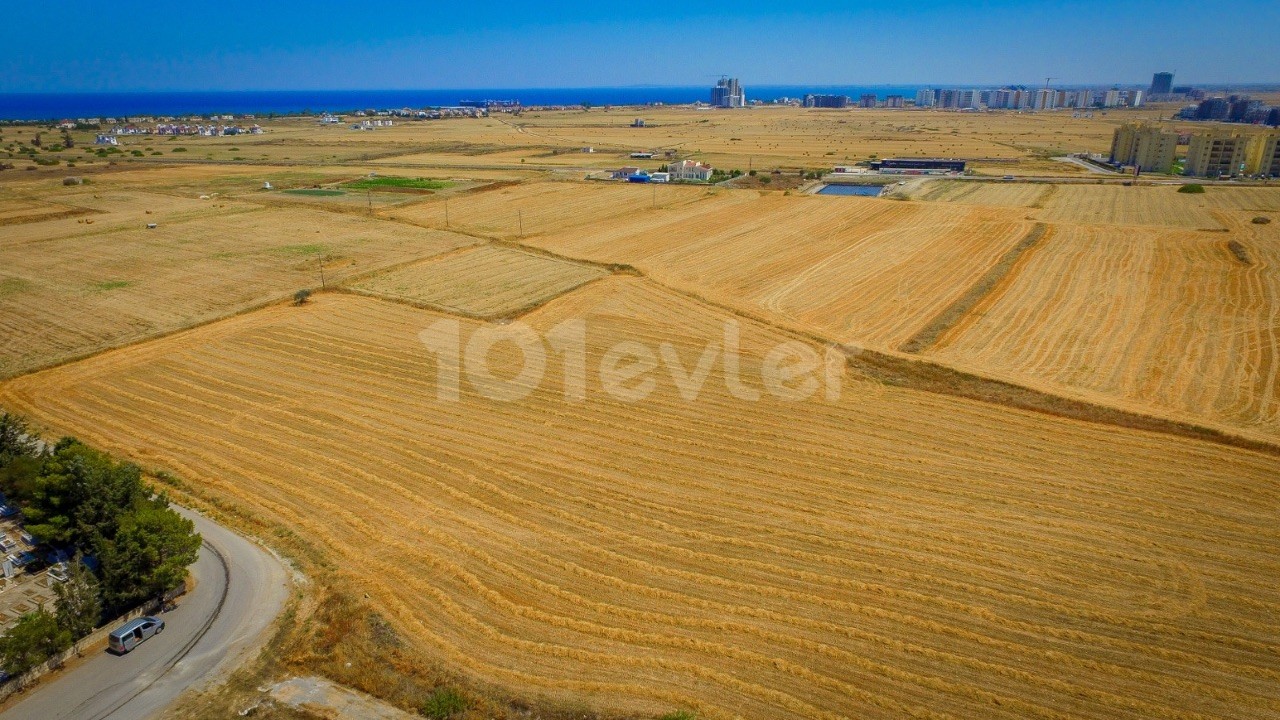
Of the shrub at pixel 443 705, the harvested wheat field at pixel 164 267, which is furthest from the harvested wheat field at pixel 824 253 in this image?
the shrub at pixel 443 705

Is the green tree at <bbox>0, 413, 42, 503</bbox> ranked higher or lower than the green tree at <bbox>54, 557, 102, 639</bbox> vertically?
higher

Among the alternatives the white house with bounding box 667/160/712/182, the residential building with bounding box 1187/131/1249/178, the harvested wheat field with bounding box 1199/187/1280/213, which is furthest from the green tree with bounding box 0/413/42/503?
the residential building with bounding box 1187/131/1249/178

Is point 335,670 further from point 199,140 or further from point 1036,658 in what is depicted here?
point 199,140

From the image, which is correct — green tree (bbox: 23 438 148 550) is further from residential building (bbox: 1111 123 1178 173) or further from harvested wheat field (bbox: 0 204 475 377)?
residential building (bbox: 1111 123 1178 173)

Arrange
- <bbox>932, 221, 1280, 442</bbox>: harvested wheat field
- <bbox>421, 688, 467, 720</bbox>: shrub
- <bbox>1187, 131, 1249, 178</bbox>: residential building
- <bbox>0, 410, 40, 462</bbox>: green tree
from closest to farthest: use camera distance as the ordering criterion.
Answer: <bbox>421, 688, 467, 720</bbox>: shrub < <bbox>0, 410, 40, 462</bbox>: green tree < <bbox>932, 221, 1280, 442</bbox>: harvested wheat field < <bbox>1187, 131, 1249, 178</bbox>: residential building

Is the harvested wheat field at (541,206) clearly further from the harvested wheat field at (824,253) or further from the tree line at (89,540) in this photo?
the tree line at (89,540)

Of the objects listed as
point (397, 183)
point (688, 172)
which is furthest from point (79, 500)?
point (688, 172)

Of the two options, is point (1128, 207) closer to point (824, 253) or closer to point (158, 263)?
point (824, 253)
